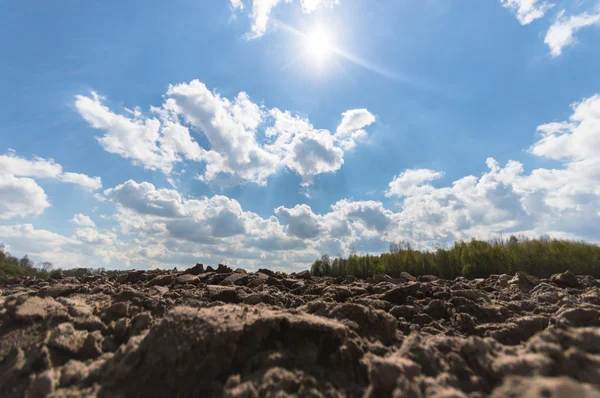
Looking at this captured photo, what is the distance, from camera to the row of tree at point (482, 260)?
9586 mm

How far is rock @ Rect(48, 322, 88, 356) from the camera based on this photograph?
7.73ft

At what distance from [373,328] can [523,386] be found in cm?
132

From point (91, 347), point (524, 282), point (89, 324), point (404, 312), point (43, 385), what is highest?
point (524, 282)

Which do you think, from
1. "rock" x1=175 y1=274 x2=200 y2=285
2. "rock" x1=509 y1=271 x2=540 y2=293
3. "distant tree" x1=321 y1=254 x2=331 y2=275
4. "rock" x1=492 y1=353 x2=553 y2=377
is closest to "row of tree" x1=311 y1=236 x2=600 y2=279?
"distant tree" x1=321 y1=254 x2=331 y2=275

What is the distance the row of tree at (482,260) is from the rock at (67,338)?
411 inches

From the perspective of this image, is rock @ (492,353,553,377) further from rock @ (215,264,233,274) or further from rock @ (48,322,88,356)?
rock @ (215,264,233,274)

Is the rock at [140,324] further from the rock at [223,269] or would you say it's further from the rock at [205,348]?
the rock at [223,269]

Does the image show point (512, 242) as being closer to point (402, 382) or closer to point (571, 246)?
point (571, 246)

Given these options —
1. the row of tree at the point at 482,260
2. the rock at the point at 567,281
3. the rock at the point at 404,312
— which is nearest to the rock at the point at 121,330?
the rock at the point at 404,312

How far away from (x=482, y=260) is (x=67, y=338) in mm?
11659

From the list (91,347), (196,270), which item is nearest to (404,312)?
(91,347)

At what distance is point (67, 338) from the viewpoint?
8.04 ft

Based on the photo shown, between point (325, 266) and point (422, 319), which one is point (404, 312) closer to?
point (422, 319)

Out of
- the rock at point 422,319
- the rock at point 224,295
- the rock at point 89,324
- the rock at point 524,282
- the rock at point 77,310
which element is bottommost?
the rock at point 89,324
